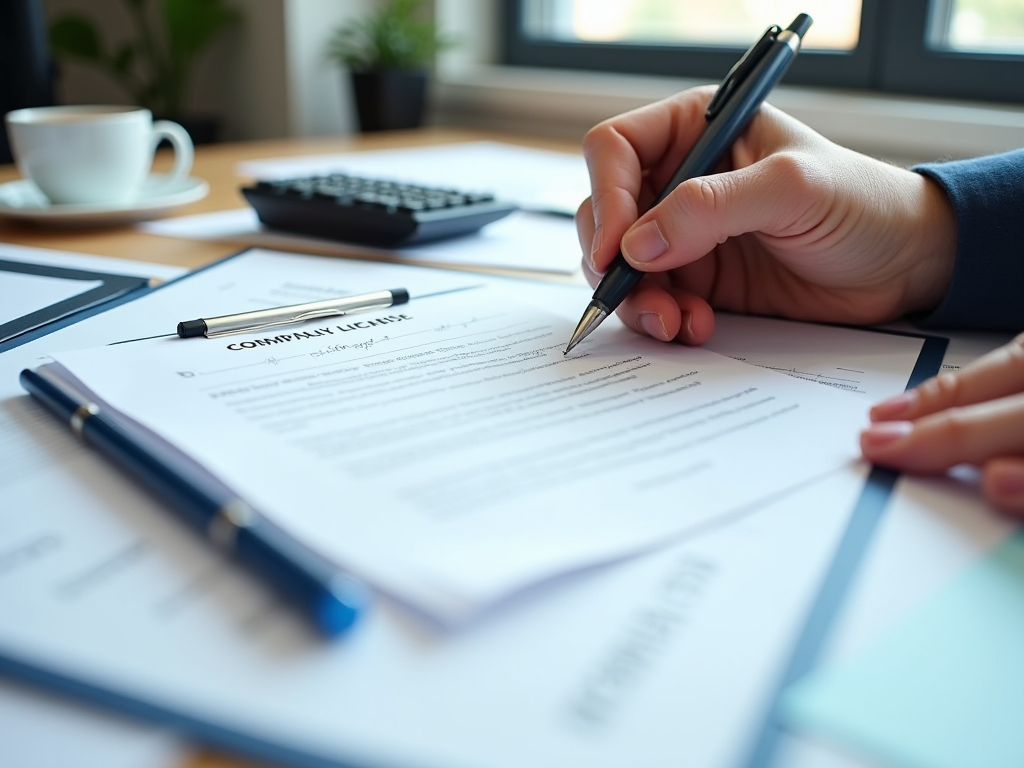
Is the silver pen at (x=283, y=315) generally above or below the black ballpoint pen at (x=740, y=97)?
below

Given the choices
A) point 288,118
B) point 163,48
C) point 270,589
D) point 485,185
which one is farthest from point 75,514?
point 163,48

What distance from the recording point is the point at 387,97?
4.79 ft

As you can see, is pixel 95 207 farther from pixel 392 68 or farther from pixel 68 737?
pixel 392 68

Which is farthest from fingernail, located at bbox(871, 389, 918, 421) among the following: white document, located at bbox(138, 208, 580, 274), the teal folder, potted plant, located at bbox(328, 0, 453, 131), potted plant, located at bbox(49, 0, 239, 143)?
potted plant, located at bbox(49, 0, 239, 143)

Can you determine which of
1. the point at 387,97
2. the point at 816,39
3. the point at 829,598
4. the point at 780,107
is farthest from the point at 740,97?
the point at 387,97

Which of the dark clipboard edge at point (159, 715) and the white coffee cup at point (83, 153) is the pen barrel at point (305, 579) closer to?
the dark clipboard edge at point (159, 715)

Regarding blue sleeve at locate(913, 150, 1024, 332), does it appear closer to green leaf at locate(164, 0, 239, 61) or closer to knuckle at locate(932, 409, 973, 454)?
knuckle at locate(932, 409, 973, 454)

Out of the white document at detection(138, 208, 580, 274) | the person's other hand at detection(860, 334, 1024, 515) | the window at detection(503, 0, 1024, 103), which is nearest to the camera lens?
the person's other hand at detection(860, 334, 1024, 515)

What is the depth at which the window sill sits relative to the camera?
1.02 m

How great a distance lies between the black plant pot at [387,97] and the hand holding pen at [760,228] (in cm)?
88

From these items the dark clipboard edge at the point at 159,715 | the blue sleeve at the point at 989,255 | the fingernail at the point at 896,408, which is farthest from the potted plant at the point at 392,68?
the dark clipboard edge at the point at 159,715

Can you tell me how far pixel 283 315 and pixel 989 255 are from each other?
424 mm

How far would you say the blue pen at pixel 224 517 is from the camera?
0.26m

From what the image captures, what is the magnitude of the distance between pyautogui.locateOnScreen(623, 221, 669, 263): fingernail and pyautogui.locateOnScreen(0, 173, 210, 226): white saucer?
1.63ft
